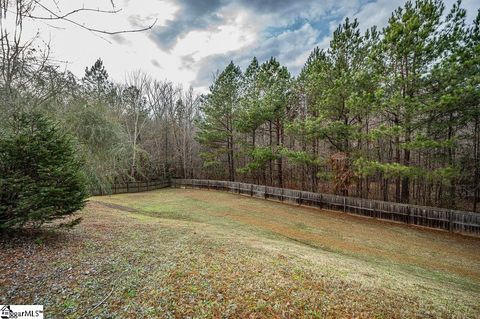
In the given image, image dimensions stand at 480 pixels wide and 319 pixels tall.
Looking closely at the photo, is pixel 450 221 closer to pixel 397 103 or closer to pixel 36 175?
pixel 397 103

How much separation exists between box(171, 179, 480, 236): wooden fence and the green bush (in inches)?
535

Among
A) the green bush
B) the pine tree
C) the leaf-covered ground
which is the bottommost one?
the leaf-covered ground

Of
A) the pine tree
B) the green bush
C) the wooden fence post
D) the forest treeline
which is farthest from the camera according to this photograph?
the pine tree

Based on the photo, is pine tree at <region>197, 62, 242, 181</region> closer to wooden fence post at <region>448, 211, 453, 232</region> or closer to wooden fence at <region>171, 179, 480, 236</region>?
wooden fence at <region>171, 179, 480, 236</region>

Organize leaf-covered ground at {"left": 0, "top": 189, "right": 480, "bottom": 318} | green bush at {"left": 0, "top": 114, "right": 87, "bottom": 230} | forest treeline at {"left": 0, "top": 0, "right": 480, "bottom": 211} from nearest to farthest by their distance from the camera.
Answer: leaf-covered ground at {"left": 0, "top": 189, "right": 480, "bottom": 318} < green bush at {"left": 0, "top": 114, "right": 87, "bottom": 230} < forest treeline at {"left": 0, "top": 0, "right": 480, "bottom": 211}

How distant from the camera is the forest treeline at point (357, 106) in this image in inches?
349

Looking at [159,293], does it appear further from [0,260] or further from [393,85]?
[393,85]

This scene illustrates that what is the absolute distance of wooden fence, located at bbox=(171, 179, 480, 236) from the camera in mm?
9592

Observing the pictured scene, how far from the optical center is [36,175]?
437 cm

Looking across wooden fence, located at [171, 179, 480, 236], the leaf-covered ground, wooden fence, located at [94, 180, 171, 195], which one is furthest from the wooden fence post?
wooden fence, located at [94, 180, 171, 195]

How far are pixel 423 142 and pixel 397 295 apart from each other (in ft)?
29.1

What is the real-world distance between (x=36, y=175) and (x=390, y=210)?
1472cm

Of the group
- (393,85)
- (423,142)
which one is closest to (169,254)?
(423,142)

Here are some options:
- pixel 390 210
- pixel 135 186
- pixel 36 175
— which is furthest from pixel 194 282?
pixel 135 186
